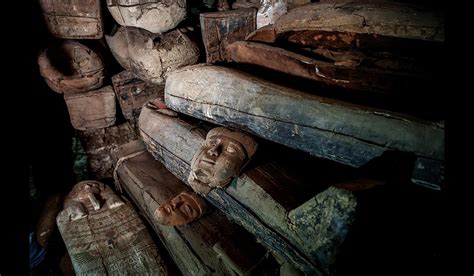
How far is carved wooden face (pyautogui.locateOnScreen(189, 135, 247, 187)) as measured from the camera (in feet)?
5.80

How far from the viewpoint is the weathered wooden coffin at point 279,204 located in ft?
4.41

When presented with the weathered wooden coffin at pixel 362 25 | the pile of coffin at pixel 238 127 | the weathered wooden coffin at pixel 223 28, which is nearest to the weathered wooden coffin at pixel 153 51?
the pile of coffin at pixel 238 127

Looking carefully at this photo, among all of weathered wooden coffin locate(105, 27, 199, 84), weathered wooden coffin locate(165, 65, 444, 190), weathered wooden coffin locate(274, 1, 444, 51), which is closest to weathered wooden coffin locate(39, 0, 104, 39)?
weathered wooden coffin locate(105, 27, 199, 84)

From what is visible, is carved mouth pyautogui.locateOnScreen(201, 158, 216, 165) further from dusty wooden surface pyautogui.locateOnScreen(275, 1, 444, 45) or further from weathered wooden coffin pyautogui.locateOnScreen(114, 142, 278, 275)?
dusty wooden surface pyautogui.locateOnScreen(275, 1, 444, 45)

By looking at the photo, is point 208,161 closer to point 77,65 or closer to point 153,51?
point 153,51

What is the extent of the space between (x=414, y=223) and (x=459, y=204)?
0.40 metres

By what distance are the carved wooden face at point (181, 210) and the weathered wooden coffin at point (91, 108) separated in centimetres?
148

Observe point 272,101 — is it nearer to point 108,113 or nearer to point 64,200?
point 108,113

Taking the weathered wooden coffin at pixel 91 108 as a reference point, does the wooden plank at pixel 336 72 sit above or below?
above

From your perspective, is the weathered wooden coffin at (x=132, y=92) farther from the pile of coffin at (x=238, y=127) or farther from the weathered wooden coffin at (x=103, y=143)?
the weathered wooden coffin at (x=103, y=143)

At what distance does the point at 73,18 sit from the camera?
8.75 feet

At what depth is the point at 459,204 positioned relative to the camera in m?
1.07

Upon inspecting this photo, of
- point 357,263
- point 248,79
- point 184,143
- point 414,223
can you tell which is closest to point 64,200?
point 184,143

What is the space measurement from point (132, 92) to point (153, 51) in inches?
25.2
